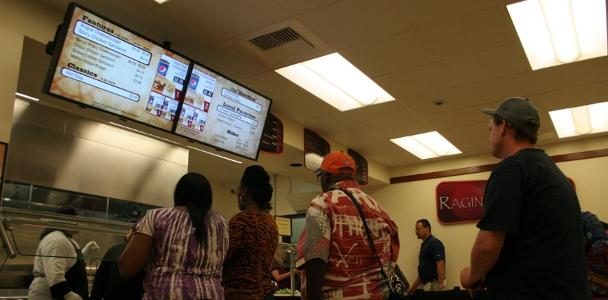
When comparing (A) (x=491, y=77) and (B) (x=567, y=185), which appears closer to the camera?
(B) (x=567, y=185)

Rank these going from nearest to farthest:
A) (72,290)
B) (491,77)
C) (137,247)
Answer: (137,247) → (72,290) → (491,77)

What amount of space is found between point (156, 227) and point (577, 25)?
3.82m

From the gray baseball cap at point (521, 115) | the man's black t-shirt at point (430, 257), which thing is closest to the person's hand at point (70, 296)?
the gray baseball cap at point (521, 115)

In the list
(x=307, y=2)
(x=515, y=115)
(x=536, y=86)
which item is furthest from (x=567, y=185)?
(x=536, y=86)

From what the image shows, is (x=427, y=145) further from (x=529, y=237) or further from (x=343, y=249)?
(x=529, y=237)

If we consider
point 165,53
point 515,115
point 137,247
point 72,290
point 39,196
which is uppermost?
point 165,53

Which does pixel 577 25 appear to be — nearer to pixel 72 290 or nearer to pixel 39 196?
→ pixel 72 290

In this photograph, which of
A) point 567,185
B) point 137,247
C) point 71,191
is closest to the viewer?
point 567,185

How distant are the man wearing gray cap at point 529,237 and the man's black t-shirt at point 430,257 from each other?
19.2ft

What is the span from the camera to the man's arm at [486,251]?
1631 mm

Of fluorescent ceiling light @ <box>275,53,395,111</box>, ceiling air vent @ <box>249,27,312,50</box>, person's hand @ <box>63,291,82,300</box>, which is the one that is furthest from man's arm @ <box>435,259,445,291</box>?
person's hand @ <box>63,291,82,300</box>

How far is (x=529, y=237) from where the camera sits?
1654 millimetres

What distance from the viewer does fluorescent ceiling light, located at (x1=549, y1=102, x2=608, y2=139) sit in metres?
6.24

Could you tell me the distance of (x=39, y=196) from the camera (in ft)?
13.6
